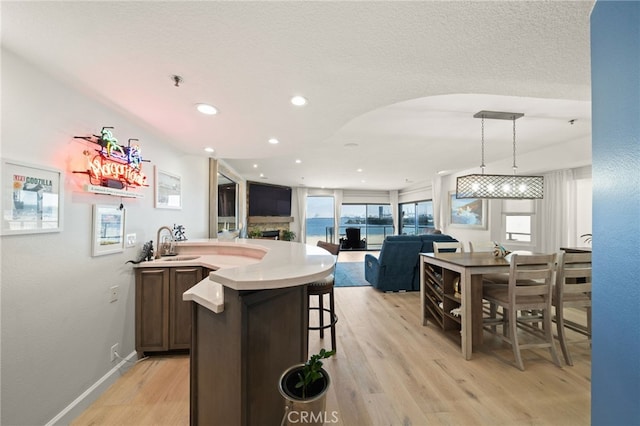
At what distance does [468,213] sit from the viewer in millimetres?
6082

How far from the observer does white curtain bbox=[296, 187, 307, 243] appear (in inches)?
365

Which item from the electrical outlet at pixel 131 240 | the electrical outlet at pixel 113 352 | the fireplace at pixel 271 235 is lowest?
the electrical outlet at pixel 113 352

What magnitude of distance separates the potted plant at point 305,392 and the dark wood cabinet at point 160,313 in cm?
157

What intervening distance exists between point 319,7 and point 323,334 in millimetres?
2802

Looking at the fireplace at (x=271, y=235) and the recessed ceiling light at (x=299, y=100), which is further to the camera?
the fireplace at (x=271, y=235)

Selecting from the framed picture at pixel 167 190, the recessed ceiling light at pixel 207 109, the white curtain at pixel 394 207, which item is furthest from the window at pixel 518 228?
the framed picture at pixel 167 190

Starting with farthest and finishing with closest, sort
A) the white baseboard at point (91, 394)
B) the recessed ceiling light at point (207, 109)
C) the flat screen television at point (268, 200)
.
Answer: the flat screen television at point (268, 200), the recessed ceiling light at point (207, 109), the white baseboard at point (91, 394)

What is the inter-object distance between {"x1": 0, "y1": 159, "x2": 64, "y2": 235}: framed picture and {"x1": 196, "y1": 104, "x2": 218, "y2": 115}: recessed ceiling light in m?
0.98

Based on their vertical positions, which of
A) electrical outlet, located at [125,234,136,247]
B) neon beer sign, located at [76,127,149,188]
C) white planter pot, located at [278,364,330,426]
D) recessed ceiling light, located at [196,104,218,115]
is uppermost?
recessed ceiling light, located at [196,104,218,115]

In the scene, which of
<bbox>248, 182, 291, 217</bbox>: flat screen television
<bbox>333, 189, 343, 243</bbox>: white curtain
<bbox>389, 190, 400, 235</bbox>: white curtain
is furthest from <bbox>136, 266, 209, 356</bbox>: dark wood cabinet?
<bbox>389, 190, 400, 235</bbox>: white curtain

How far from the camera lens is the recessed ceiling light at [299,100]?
1756mm

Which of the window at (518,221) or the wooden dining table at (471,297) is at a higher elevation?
the window at (518,221)

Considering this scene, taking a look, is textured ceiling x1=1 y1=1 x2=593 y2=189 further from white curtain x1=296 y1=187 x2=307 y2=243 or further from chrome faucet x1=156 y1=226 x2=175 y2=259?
white curtain x1=296 y1=187 x2=307 y2=243

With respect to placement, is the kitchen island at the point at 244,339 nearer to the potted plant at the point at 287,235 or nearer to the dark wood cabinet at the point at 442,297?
the dark wood cabinet at the point at 442,297
